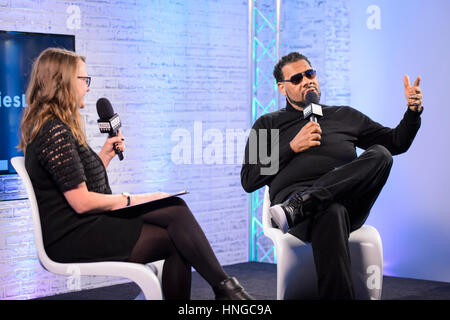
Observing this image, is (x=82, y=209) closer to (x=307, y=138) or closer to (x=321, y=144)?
(x=307, y=138)

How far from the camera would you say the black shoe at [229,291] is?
257 cm

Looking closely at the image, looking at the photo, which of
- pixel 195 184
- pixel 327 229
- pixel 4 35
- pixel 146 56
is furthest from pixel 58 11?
pixel 327 229

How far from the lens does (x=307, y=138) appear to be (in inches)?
129

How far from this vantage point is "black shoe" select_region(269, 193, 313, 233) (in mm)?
2900

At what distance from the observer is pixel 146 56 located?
4.68 m

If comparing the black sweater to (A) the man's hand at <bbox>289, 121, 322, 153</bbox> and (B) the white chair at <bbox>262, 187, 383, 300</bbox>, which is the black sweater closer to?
(A) the man's hand at <bbox>289, 121, 322, 153</bbox>

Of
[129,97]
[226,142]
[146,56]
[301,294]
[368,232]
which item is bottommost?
[301,294]

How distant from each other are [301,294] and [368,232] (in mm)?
460

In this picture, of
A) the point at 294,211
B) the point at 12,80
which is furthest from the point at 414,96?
the point at 12,80

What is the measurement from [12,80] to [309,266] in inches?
83.8

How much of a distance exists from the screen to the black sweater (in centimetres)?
148

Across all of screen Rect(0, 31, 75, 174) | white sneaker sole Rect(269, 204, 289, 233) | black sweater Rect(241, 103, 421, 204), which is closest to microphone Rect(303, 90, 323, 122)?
black sweater Rect(241, 103, 421, 204)

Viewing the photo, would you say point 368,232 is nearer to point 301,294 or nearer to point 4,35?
point 301,294
